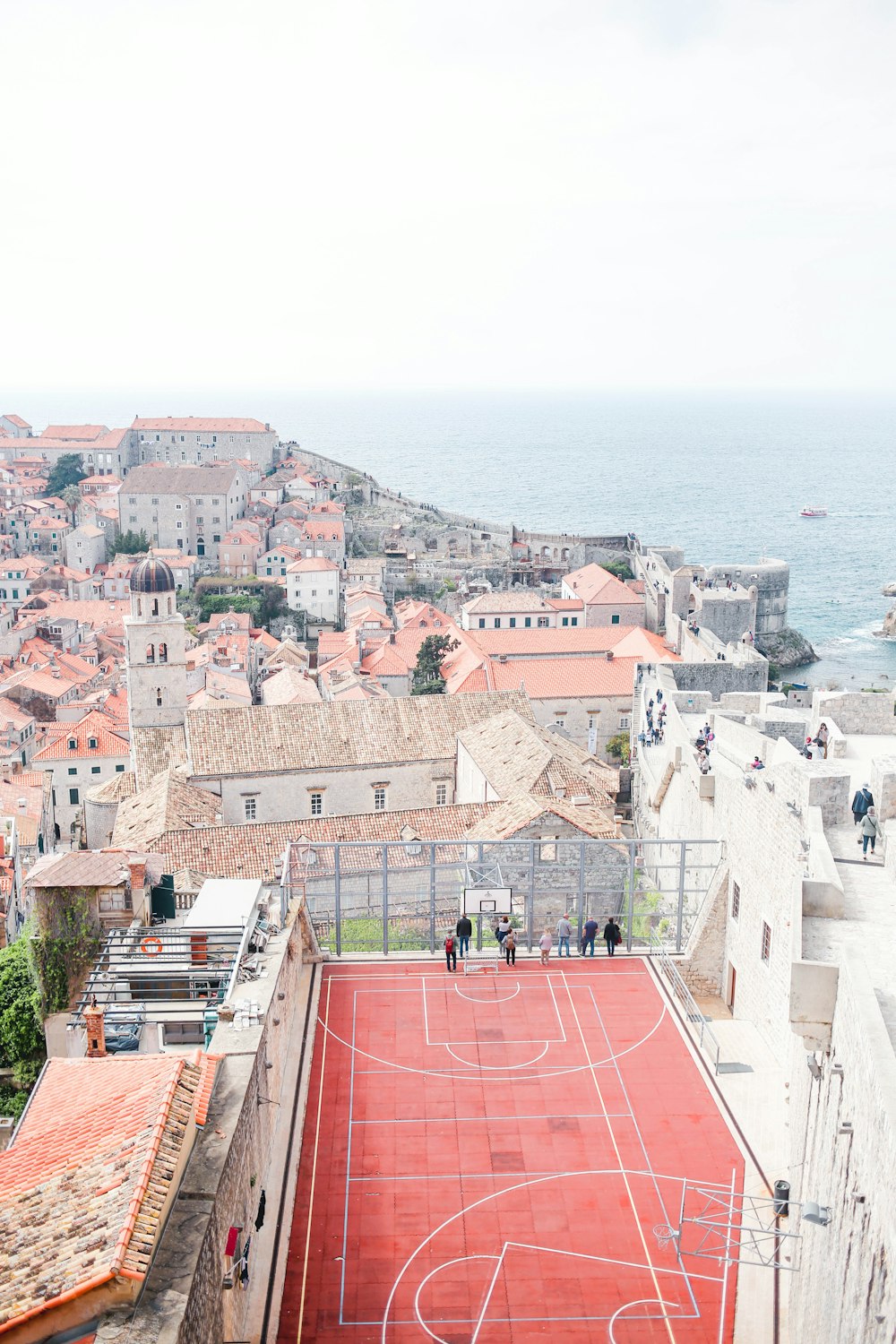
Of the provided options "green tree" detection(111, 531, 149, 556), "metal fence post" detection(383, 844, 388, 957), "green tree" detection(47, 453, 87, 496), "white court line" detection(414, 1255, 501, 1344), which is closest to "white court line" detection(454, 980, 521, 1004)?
"metal fence post" detection(383, 844, 388, 957)

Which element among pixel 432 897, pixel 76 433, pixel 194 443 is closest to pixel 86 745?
pixel 432 897

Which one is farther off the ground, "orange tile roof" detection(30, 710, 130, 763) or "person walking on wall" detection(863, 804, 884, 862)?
"person walking on wall" detection(863, 804, 884, 862)

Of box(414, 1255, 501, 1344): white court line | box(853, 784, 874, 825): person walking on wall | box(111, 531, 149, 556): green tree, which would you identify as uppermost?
box(853, 784, 874, 825): person walking on wall

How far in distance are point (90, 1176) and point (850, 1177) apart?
6.14 m

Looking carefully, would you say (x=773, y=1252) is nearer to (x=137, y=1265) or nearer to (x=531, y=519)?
(x=137, y=1265)

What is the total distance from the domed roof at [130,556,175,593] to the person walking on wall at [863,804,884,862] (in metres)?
28.2

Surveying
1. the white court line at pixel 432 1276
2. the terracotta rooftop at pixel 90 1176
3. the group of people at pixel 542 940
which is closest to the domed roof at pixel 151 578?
the group of people at pixel 542 940

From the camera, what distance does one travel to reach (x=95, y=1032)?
42.8 feet

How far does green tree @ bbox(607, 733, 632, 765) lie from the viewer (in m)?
46.5

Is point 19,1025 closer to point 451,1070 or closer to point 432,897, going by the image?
point 432,897

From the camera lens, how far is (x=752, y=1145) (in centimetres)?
1456

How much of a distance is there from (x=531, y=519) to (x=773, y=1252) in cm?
13225

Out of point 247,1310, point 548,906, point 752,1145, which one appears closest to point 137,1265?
point 247,1310

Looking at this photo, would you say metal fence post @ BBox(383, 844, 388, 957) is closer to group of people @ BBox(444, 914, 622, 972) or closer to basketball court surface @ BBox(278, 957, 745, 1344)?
basketball court surface @ BBox(278, 957, 745, 1344)
